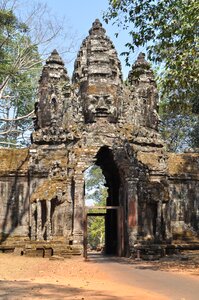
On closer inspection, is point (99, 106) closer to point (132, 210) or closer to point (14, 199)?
point (132, 210)

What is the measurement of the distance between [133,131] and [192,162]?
11.9ft

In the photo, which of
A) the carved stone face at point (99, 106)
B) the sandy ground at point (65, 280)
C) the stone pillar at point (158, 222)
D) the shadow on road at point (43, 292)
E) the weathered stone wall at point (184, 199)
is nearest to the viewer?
the shadow on road at point (43, 292)

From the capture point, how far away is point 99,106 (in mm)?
19734

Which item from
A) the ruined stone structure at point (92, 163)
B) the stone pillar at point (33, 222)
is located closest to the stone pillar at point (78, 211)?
the ruined stone structure at point (92, 163)

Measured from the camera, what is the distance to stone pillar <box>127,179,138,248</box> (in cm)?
1845

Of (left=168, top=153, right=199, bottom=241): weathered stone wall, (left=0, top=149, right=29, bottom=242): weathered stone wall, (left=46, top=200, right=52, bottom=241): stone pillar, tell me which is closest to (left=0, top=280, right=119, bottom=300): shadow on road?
(left=46, top=200, right=52, bottom=241): stone pillar

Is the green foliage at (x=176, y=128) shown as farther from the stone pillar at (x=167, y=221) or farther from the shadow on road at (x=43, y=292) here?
the shadow on road at (x=43, y=292)

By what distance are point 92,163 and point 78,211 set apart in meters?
1.98

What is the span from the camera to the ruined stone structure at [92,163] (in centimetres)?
1859

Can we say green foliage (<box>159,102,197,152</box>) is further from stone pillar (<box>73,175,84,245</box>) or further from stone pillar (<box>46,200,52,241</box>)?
stone pillar (<box>46,200,52,241</box>)

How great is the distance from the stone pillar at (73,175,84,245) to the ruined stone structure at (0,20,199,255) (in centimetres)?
4

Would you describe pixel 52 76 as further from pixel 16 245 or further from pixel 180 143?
pixel 180 143

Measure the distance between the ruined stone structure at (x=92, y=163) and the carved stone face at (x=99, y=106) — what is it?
0.04 m

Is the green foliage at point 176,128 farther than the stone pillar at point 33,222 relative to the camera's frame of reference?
Yes
